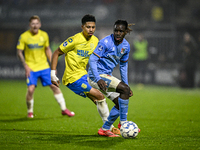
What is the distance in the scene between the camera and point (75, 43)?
20.5 ft

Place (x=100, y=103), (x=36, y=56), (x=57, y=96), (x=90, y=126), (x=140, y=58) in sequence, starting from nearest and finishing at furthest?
(x=100, y=103) < (x=90, y=126) < (x=57, y=96) < (x=36, y=56) < (x=140, y=58)

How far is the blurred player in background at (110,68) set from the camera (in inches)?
207

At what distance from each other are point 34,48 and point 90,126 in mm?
2812

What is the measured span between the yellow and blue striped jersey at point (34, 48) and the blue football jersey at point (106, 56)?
10.4 feet

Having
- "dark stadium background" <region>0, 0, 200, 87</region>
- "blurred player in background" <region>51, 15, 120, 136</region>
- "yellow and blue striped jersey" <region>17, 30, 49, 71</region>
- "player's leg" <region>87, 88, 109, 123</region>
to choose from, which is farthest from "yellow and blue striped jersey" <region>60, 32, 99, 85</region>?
"dark stadium background" <region>0, 0, 200, 87</region>

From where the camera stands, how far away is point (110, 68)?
18.6 feet

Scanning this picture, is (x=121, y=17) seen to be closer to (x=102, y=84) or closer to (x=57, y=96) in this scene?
(x=57, y=96)

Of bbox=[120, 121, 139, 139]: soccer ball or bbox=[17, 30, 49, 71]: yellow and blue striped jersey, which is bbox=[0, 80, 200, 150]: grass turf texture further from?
A: bbox=[17, 30, 49, 71]: yellow and blue striped jersey

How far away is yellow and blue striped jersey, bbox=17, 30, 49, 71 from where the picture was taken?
27.8 ft

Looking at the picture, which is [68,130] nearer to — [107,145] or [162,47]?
[107,145]

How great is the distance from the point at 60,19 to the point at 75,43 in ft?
43.9

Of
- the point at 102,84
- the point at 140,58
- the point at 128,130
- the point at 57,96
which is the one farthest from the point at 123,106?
the point at 140,58

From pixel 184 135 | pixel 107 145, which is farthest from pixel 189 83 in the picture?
pixel 107 145

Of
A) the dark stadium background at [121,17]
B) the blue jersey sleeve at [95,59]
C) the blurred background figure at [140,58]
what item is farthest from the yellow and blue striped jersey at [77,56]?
the blurred background figure at [140,58]
